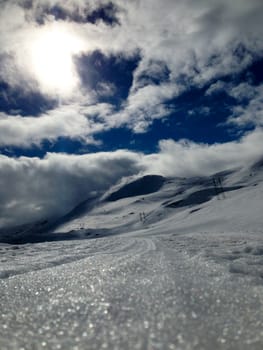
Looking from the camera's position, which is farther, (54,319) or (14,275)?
(14,275)

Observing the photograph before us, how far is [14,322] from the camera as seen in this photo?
296cm

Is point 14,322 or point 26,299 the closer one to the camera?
point 14,322

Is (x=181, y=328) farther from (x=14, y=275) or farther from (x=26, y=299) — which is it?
(x=14, y=275)

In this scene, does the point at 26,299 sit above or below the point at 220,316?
above

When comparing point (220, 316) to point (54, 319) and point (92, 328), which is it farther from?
point (54, 319)

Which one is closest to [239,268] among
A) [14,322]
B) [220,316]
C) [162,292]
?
[162,292]

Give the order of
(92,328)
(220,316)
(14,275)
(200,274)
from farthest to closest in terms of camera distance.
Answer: (14,275), (200,274), (220,316), (92,328)

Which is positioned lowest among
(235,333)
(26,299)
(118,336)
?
(235,333)

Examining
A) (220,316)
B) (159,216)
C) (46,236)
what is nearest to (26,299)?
(220,316)

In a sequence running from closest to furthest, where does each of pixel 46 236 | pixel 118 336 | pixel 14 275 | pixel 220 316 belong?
pixel 118 336, pixel 220 316, pixel 14 275, pixel 46 236

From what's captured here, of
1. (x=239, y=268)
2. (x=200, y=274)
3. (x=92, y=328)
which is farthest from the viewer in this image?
(x=239, y=268)

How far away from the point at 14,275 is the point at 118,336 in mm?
3929

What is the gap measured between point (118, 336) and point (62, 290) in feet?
6.06

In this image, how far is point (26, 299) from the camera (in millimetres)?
3801
